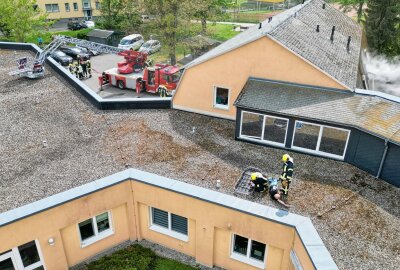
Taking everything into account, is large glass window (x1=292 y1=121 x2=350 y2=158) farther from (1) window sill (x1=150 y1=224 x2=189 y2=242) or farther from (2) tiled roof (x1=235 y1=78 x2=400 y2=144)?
(1) window sill (x1=150 y1=224 x2=189 y2=242)

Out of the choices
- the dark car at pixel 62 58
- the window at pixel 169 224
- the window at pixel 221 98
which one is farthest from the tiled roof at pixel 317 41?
the dark car at pixel 62 58

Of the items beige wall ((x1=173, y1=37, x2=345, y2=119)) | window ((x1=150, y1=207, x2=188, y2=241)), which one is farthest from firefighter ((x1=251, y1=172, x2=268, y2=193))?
beige wall ((x1=173, y1=37, x2=345, y2=119))

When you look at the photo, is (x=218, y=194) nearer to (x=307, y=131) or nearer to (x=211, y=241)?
(x=211, y=241)

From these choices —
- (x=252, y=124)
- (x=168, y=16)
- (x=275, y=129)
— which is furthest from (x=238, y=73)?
(x=168, y=16)

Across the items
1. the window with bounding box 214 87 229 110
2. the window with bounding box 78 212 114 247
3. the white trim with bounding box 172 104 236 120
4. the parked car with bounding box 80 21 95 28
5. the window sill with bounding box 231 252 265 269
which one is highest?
the window with bounding box 214 87 229 110

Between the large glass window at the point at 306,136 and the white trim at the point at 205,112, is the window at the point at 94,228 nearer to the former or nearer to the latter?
the white trim at the point at 205,112

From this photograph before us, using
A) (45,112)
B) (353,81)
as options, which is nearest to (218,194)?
(353,81)

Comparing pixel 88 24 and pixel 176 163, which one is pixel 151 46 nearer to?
pixel 88 24
